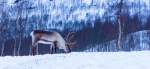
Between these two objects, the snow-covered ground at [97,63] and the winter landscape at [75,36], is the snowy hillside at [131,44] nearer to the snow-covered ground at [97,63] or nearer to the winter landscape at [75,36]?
the winter landscape at [75,36]

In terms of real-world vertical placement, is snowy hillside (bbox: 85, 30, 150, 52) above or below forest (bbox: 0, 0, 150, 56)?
below

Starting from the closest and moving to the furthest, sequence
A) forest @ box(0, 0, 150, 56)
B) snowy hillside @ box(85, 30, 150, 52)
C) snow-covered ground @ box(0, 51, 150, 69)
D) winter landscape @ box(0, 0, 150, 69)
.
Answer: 1. snow-covered ground @ box(0, 51, 150, 69)
2. winter landscape @ box(0, 0, 150, 69)
3. forest @ box(0, 0, 150, 56)
4. snowy hillside @ box(85, 30, 150, 52)

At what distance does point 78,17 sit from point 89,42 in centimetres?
6555

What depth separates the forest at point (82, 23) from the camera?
39.2 m

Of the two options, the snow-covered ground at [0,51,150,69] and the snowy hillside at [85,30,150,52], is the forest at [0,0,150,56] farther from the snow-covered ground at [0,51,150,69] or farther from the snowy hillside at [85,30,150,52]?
the snow-covered ground at [0,51,150,69]

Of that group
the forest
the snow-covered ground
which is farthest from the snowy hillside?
the snow-covered ground

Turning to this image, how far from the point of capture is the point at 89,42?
278 feet

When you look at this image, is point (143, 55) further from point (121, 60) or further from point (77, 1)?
point (77, 1)

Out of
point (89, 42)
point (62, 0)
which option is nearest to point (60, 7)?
point (62, 0)

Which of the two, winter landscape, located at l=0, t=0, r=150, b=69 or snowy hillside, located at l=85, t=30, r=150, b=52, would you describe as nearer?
winter landscape, located at l=0, t=0, r=150, b=69

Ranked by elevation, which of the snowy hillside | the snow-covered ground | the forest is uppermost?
the snow-covered ground

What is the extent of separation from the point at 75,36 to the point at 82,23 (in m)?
38.6

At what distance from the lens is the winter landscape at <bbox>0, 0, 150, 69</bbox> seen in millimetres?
14570

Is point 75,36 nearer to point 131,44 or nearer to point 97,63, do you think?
point 131,44
